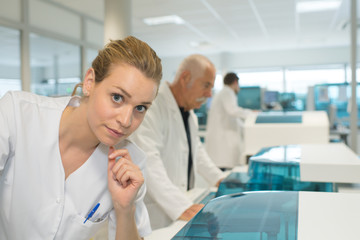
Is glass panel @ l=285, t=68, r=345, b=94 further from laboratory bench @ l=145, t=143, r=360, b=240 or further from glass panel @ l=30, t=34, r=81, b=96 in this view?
laboratory bench @ l=145, t=143, r=360, b=240

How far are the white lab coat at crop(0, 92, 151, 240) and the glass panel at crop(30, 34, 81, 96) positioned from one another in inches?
178

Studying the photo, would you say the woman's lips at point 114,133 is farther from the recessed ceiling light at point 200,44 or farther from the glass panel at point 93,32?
the recessed ceiling light at point 200,44

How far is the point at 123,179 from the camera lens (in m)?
0.88

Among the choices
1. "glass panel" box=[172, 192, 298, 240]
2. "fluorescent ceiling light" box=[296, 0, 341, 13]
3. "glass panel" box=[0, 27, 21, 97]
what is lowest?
"glass panel" box=[172, 192, 298, 240]

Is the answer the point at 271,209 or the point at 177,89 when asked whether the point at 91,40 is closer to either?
the point at 177,89

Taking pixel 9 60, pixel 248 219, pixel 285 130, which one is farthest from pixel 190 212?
pixel 9 60

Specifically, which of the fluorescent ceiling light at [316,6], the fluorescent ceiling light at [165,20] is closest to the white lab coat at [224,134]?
the fluorescent ceiling light at [316,6]

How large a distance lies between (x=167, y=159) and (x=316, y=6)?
4684 millimetres

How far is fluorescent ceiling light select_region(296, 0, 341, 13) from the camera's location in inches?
200

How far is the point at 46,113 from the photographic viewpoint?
3.00 feet

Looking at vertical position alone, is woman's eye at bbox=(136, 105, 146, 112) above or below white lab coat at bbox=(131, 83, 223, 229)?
above

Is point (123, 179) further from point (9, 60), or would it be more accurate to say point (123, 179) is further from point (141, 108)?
point (9, 60)

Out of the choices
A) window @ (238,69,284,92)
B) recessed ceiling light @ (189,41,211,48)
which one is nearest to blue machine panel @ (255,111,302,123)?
recessed ceiling light @ (189,41,211,48)

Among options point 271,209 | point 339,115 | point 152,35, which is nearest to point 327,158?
point 271,209
